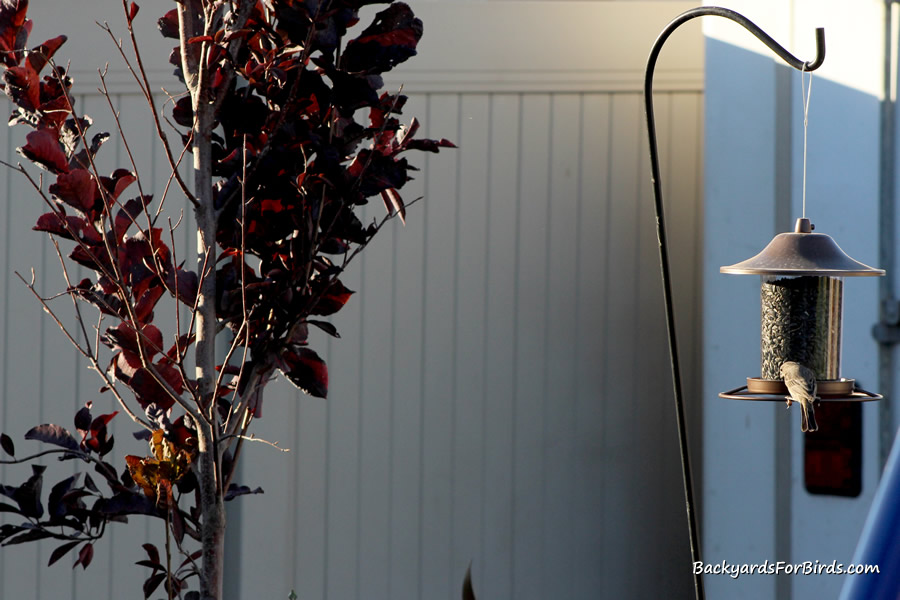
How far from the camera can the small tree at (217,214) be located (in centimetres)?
148

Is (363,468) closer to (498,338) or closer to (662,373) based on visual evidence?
(498,338)

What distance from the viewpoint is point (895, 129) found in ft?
7.46

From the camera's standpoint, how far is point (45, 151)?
1.44 meters

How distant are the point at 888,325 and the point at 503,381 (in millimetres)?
1227

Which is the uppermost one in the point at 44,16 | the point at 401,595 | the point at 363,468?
the point at 44,16

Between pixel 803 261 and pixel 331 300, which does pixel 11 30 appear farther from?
pixel 803 261

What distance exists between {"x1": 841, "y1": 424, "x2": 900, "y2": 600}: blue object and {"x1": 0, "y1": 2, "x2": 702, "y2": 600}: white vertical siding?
1871 millimetres

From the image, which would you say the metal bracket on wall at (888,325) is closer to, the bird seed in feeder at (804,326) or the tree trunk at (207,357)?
the bird seed in feeder at (804,326)

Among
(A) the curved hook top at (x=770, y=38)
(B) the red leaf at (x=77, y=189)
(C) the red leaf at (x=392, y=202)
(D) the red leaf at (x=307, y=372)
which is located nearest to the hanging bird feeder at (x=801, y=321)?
(A) the curved hook top at (x=770, y=38)

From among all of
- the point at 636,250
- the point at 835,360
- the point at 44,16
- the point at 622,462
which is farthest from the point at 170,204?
the point at 835,360

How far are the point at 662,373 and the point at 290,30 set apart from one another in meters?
1.91

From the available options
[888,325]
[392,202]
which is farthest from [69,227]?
[888,325]

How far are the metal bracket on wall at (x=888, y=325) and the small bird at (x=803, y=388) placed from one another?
0.88 metres

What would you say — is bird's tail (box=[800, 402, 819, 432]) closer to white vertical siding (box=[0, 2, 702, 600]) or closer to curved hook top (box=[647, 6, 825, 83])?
curved hook top (box=[647, 6, 825, 83])
